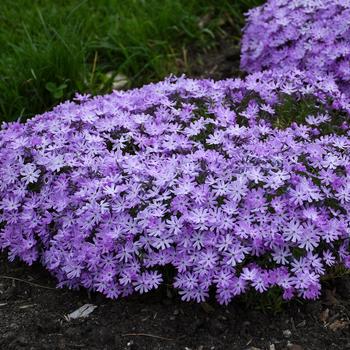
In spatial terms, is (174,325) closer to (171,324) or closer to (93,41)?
(171,324)

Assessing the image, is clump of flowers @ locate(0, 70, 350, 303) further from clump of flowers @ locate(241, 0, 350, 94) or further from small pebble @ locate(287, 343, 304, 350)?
clump of flowers @ locate(241, 0, 350, 94)

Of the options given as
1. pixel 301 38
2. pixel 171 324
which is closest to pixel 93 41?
pixel 301 38

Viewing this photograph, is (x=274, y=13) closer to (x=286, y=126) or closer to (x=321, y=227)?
(x=286, y=126)

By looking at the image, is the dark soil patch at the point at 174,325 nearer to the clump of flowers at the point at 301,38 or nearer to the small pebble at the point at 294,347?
the small pebble at the point at 294,347

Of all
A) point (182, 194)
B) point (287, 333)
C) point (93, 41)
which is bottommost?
point (287, 333)

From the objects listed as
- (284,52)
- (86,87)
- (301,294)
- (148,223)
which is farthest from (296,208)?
(86,87)

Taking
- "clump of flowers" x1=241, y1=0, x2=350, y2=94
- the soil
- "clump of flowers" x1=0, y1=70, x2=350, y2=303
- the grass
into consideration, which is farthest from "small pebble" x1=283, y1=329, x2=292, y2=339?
the grass
